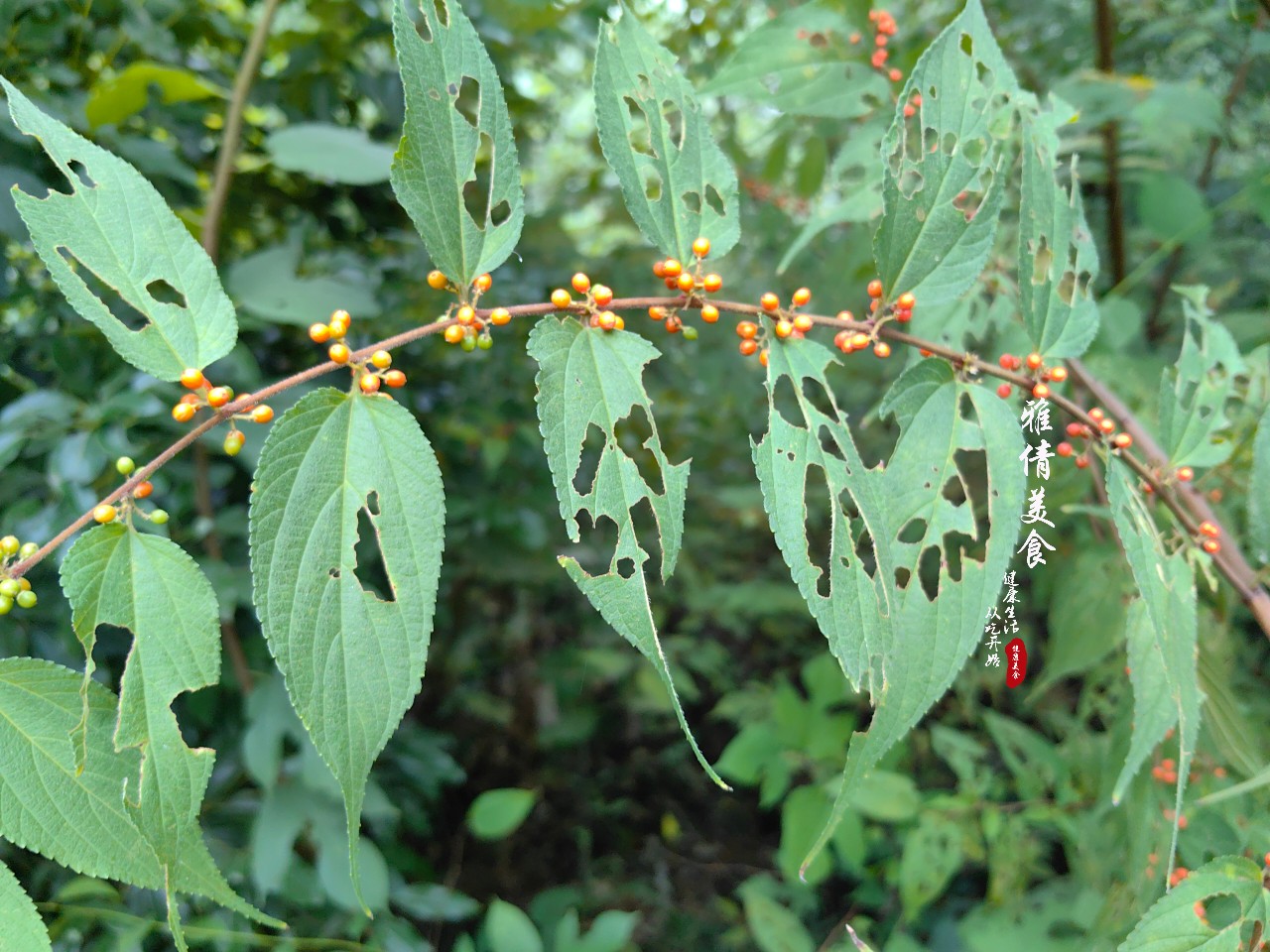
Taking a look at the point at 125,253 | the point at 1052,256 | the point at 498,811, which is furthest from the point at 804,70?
the point at 498,811

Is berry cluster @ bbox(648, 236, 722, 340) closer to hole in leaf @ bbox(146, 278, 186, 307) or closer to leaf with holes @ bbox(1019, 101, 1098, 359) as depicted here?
leaf with holes @ bbox(1019, 101, 1098, 359)

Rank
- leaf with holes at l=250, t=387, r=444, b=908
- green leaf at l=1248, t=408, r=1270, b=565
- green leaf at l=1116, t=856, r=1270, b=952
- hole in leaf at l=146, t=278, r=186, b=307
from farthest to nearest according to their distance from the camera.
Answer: hole in leaf at l=146, t=278, r=186, b=307
green leaf at l=1248, t=408, r=1270, b=565
green leaf at l=1116, t=856, r=1270, b=952
leaf with holes at l=250, t=387, r=444, b=908

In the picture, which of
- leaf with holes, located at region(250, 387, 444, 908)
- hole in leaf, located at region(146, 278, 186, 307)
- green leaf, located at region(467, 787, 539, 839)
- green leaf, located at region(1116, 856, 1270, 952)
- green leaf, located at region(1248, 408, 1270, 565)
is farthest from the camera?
green leaf, located at region(467, 787, 539, 839)

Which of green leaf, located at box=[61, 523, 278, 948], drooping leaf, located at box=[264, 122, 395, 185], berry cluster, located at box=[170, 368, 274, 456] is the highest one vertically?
drooping leaf, located at box=[264, 122, 395, 185]

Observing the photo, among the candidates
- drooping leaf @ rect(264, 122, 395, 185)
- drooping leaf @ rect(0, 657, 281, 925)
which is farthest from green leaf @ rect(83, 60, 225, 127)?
drooping leaf @ rect(0, 657, 281, 925)

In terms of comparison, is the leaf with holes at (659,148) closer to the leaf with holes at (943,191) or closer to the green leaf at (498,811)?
the leaf with holes at (943,191)

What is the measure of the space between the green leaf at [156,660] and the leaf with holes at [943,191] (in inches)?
22.3

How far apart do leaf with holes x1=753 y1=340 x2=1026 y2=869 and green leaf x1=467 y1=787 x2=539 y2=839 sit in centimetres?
125

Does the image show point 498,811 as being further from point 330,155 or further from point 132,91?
point 132,91

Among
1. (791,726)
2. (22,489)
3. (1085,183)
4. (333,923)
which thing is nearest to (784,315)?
(22,489)

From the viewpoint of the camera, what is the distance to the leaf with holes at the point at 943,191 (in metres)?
0.71

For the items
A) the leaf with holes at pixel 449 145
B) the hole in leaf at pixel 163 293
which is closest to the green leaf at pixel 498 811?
the hole in leaf at pixel 163 293

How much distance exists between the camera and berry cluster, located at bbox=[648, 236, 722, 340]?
0.68m

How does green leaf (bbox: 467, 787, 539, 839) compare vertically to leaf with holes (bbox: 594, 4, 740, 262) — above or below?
below
